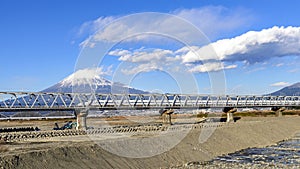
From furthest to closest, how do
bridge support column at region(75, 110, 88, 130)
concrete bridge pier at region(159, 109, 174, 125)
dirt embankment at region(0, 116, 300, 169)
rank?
→ concrete bridge pier at region(159, 109, 174, 125)
bridge support column at region(75, 110, 88, 130)
dirt embankment at region(0, 116, 300, 169)

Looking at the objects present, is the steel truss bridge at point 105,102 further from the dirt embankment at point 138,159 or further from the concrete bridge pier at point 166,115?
the dirt embankment at point 138,159

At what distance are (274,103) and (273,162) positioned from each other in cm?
6243

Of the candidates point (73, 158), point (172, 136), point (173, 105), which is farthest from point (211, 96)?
point (73, 158)

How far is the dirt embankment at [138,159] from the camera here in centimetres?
2395

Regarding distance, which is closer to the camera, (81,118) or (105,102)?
(81,118)

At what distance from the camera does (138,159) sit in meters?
29.6

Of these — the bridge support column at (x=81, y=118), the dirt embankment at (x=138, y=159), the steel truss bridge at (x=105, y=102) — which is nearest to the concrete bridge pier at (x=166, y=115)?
the steel truss bridge at (x=105, y=102)

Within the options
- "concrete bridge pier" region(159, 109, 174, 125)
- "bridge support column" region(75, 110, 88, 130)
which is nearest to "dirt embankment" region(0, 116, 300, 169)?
"concrete bridge pier" region(159, 109, 174, 125)

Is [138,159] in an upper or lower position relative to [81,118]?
lower

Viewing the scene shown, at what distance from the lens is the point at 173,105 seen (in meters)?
67.3

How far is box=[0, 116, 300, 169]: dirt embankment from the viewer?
23953 mm

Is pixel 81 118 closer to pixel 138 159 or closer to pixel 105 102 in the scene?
pixel 105 102

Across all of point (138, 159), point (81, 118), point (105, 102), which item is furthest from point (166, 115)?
point (138, 159)

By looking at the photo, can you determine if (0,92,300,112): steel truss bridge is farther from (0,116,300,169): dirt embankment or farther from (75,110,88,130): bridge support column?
(0,116,300,169): dirt embankment
